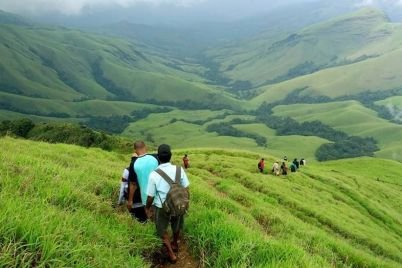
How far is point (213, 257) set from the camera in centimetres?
1172

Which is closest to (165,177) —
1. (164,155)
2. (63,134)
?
(164,155)

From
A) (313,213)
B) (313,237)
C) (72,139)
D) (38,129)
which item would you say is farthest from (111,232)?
(38,129)

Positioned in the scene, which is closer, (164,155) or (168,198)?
(168,198)

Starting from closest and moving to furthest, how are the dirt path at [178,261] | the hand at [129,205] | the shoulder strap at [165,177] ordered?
the dirt path at [178,261]
the shoulder strap at [165,177]
the hand at [129,205]

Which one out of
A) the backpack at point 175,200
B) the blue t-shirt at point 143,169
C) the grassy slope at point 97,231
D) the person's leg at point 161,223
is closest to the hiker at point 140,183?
the blue t-shirt at point 143,169

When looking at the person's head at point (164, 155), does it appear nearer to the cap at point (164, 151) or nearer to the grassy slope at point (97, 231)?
the cap at point (164, 151)

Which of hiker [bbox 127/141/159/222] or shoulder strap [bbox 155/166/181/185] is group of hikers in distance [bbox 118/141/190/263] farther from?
hiker [bbox 127/141/159/222]

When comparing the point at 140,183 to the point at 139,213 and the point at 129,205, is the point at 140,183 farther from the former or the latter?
the point at 139,213

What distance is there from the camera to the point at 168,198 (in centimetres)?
1230

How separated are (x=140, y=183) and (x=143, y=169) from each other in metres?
0.50

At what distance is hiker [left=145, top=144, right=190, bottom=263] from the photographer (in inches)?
483

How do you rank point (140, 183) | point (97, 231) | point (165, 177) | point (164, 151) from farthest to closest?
point (140, 183) < point (164, 151) < point (165, 177) < point (97, 231)

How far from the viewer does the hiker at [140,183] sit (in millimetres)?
14422

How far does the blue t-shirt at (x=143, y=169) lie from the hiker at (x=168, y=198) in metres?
1.58
